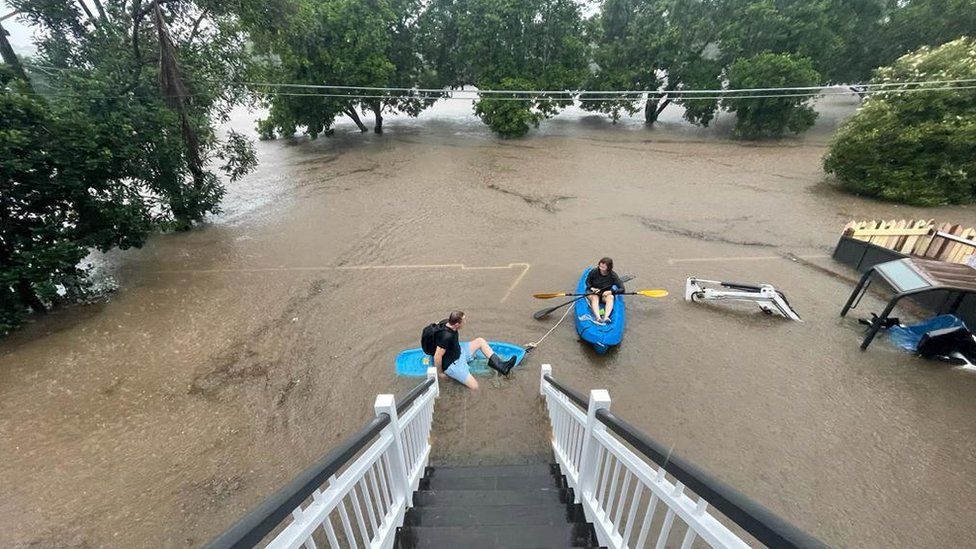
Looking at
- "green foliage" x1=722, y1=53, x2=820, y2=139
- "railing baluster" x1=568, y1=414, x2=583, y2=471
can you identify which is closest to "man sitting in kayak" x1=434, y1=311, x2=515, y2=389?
"railing baluster" x1=568, y1=414, x2=583, y2=471

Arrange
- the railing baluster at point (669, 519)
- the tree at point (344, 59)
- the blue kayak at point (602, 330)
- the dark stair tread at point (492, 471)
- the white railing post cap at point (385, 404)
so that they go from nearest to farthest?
the railing baluster at point (669, 519) → the white railing post cap at point (385, 404) → the dark stair tread at point (492, 471) → the blue kayak at point (602, 330) → the tree at point (344, 59)

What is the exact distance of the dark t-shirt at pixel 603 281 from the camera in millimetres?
6316

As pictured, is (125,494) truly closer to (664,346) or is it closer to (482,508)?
(482,508)

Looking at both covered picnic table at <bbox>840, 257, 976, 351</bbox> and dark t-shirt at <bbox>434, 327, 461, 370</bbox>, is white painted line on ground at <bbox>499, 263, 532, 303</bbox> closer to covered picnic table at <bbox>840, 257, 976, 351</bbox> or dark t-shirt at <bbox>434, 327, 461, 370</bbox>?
dark t-shirt at <bbox>434, 327, 461, 370</bbox>

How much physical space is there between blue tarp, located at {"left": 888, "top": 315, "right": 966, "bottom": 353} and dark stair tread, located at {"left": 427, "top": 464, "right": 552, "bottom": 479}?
5774 mm

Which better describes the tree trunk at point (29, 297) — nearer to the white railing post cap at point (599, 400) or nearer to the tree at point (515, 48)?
the white railing post cap at point (599, 400)

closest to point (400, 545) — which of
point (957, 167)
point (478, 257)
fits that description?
point (478, 257)

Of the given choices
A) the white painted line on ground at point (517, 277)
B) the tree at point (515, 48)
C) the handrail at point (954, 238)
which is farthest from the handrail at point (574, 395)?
the tree at point (515, 48)

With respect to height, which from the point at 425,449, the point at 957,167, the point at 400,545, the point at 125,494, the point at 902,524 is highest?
the point at 957,167

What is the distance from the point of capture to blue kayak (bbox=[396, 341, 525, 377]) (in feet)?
18.0

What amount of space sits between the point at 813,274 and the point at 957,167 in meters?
6.39

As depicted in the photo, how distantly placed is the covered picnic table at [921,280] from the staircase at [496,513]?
518 centimetres

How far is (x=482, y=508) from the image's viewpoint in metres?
2.79

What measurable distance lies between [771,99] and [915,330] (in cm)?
1444
